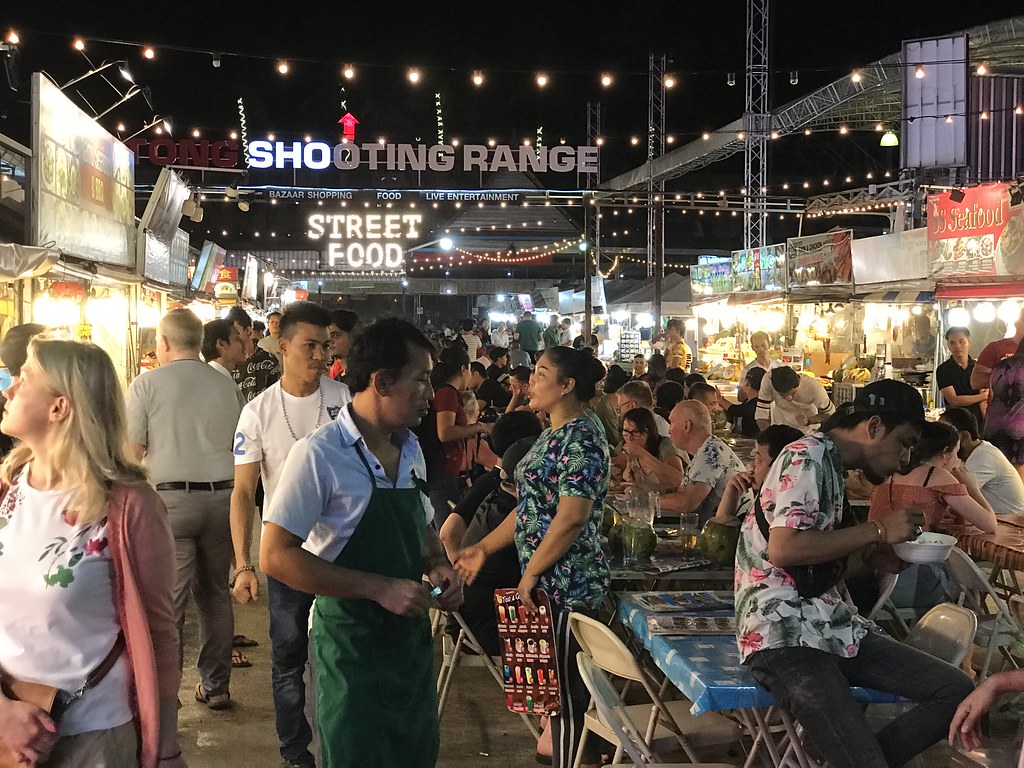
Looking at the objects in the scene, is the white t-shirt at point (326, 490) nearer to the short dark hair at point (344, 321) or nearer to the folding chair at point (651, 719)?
the folding chair at point (651, 719)

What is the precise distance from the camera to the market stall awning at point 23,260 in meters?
7.10

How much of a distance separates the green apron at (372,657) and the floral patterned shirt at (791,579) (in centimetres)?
127

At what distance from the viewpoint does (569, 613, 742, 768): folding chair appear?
370 centimetres

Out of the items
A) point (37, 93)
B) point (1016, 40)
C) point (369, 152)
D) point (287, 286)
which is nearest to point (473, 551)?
point (37, 93)

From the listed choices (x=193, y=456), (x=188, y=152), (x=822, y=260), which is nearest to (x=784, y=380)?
(x=193, y=456)

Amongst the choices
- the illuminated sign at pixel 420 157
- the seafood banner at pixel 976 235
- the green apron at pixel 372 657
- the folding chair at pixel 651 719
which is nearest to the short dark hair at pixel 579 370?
the folding chair at pixel 651 719

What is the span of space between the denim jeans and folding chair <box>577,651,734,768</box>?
1.49ft

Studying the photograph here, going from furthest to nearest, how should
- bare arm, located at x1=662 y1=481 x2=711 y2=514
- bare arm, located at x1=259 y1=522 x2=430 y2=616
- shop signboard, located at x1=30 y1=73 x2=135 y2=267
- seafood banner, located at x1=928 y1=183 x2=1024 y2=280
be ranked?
seafood banner, located at x1=928 y1=183 x2=1024 y2=280, shop signboard, located at x1=30 y1=73 x2=135 y2=267, bare arm, located at x1=662 y1=481 x2=711 y2=514, bare arm, located at x1=259 y1=522 x2=430 y2=616

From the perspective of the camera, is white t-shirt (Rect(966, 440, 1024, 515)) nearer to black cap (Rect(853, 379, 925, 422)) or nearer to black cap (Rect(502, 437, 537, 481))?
black cap (Rect(502, 437, 537, 481))

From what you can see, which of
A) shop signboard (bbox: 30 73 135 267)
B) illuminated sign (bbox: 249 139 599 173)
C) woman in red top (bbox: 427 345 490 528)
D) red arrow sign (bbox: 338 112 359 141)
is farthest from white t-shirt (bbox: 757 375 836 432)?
red arrow sign (bbox: 338 112 359 141)

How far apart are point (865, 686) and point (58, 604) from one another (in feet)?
8.85

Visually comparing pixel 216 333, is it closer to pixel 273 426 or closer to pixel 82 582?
pixel 273 426

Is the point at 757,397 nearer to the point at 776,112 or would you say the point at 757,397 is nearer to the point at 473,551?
the point at 473,551

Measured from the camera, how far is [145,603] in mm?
2275
